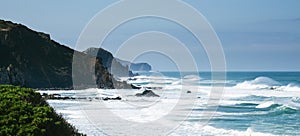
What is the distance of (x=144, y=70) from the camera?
6334 inches

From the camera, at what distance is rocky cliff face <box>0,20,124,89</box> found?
223 ft

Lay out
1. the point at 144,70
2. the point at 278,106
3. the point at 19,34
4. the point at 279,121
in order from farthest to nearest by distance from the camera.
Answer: the point at 144,70, the point at 19,34, the point at 278,106, the point at 279,121

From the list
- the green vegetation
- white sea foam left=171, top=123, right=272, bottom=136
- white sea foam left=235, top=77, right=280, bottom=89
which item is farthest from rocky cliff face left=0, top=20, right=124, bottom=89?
the green vegetation

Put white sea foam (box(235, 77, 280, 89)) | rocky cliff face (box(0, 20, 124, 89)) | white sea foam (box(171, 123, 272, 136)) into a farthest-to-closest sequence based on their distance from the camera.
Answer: white sea foam (box(235, 77, 280, 89)) → rocky cliff face (box(0, 20, 124, 89)) → white sea foam (box(171, 123, 272, 136))

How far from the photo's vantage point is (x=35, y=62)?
74.4 m

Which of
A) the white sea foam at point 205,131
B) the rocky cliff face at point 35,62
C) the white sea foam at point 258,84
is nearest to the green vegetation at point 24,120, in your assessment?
the white sea foam at point 205,131

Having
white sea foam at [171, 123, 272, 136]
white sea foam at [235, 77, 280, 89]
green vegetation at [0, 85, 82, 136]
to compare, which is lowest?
green vegetation at [0, 85, 82, 136]

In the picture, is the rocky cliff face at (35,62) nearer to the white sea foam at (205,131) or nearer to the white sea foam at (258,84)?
the white sea foam at (258,84)

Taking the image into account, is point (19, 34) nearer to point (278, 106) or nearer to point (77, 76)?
point (77, 76)

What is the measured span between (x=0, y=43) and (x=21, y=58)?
346 cm

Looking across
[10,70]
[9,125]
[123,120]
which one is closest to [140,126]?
[123,120]

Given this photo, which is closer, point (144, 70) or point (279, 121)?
point (279, 121)

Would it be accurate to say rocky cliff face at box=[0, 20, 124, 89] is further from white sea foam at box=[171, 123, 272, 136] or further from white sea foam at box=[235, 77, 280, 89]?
white sea foam at box=[171, 123, 272, 136]

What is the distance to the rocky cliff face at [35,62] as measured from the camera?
223ft
